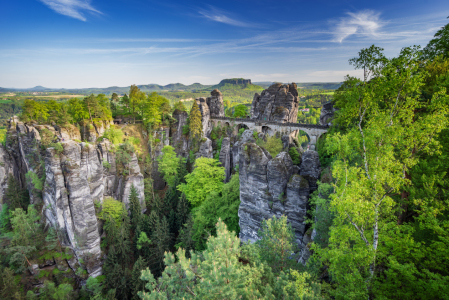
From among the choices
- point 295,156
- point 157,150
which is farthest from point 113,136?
point 295,156

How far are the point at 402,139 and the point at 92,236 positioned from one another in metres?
32.3

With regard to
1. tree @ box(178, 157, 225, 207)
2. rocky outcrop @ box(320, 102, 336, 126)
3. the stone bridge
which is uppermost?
rocky outcrop @ box(320, 102, 336, 126)

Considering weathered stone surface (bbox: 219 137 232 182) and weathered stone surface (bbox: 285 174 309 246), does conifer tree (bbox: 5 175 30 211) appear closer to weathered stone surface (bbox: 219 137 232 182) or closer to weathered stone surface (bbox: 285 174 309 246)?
weathered stone surface (bbox: 219 137 232 182)

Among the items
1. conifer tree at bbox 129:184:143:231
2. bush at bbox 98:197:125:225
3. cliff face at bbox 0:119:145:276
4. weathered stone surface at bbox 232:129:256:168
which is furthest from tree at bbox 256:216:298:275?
cliff face at bbox 0:119:145:276

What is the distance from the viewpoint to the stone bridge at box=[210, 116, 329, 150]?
35.3m

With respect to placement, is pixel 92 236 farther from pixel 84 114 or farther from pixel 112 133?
pixel 84 114

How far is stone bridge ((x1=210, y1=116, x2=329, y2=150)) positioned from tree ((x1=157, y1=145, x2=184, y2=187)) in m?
14.8

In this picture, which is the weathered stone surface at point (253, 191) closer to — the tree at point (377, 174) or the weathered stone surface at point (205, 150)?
the tree at point (377, 174)

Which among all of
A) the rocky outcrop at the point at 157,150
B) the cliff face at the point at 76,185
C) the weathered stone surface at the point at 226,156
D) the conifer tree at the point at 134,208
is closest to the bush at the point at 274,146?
the weathered stone surface at the point at 226,156

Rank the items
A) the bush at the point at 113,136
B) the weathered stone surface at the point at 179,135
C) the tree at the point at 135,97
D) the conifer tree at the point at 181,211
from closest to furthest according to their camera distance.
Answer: the conifer tree at the point at 181,211, the bush at the point at 113,136, the weathered stone surface at the point at 179,135, the tree at the point at 135,97

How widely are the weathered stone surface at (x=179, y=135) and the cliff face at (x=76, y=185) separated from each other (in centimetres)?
1051

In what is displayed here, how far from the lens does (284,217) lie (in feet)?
39.4

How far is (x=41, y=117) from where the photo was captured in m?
34.2

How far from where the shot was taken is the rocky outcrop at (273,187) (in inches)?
729
